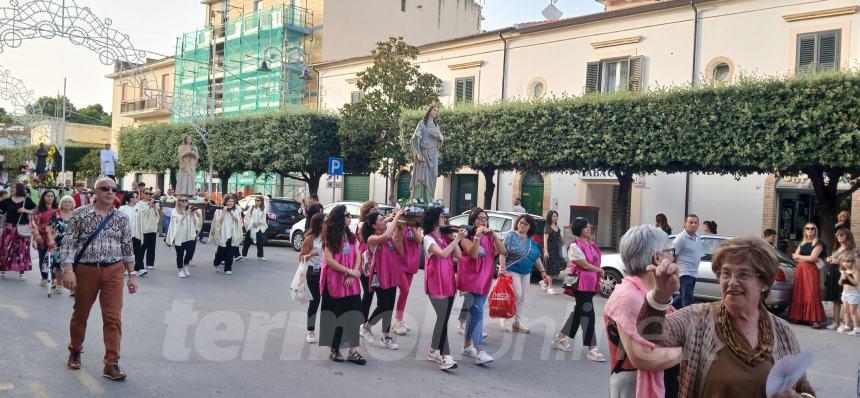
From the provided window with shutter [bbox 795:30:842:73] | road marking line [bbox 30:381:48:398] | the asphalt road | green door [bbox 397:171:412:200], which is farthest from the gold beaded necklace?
green door [bbox 397:171:412:200]

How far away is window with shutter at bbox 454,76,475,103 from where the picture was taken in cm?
2834

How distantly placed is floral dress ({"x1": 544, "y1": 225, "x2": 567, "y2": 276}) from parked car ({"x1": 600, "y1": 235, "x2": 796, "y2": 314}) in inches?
36.9

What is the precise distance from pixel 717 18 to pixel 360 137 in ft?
42.8

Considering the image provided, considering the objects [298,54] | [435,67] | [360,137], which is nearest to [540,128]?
[360,137]

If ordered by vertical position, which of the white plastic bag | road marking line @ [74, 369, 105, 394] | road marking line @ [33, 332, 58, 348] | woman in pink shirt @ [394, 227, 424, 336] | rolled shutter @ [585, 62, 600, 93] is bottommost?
road marking line @ [74, 369, 105, 394]

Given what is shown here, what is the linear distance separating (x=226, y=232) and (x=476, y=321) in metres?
8.21

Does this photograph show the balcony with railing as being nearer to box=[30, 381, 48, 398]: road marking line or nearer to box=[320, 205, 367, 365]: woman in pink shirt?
box=[320, 205, 367, 365]: woman in pink shirt

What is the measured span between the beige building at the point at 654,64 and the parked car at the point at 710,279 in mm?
6514

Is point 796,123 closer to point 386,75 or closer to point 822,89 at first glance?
point 822,89

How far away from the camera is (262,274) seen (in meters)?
14.4

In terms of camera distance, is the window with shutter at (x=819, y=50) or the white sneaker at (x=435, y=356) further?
the window with shutter at (x=819, y=50)

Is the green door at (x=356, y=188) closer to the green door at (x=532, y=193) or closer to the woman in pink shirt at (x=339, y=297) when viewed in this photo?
the green door at (x=532, y=193)

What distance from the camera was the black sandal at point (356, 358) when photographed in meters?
7.14

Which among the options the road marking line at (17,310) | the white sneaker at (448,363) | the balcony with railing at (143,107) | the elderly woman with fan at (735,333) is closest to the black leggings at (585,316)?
the white sneaker at (448,363)
